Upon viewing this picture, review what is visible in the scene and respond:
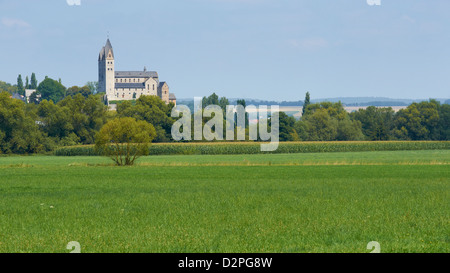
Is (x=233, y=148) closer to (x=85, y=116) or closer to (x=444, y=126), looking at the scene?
(x=85, y=116)

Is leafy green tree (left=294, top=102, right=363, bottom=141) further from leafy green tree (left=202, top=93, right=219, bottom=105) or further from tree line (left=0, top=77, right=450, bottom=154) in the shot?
leafy green tree (left=202, top=93, right=219, bottom=105)

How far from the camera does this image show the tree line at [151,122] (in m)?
103

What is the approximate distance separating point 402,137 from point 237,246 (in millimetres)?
135372

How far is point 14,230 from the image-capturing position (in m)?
16.8

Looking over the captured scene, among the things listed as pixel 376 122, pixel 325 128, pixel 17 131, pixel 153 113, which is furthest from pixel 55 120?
pixel 376 122

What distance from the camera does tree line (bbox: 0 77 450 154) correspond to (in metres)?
103

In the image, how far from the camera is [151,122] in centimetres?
12119

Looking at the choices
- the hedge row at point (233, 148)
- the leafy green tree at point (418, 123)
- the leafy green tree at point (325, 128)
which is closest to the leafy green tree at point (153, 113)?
the hedge row at point (233, 148)

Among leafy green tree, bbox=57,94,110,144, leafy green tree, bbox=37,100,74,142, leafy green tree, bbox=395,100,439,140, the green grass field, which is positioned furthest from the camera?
leafy green tree, bbox=395,100,439,140

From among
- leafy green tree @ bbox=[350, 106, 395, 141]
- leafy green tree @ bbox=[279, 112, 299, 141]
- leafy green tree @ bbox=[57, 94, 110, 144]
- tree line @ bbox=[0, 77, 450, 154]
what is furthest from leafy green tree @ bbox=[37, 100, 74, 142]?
leafy green tree @ bbox=[350, 106, 395, 141]

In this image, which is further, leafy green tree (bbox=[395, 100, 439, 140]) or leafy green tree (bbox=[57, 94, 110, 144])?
leafy green tree (bbox=[395, 100, 439, 140])

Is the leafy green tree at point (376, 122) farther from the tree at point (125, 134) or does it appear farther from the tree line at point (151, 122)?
the tree at point (125, 134)

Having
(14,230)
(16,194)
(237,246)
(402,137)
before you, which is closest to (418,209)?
(237,246)
